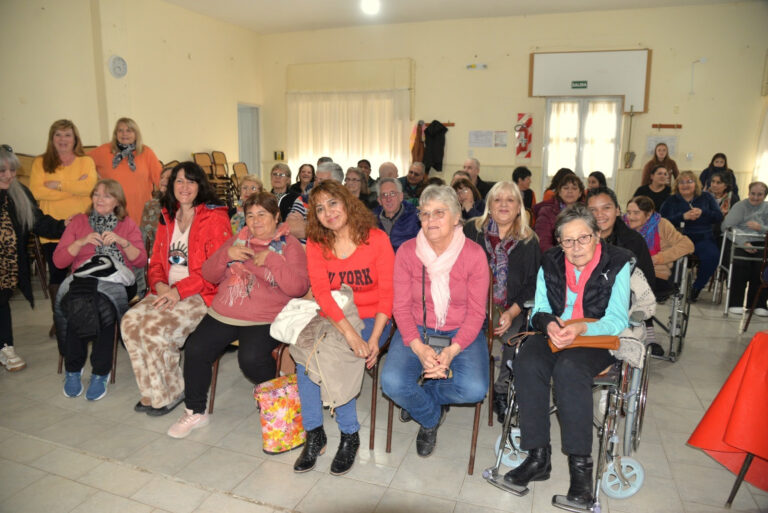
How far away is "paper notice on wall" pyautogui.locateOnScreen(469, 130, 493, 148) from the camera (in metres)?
8.65

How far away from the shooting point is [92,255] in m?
3.06

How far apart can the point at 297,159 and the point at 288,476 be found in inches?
332

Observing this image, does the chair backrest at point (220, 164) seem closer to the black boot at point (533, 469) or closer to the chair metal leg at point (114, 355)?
the chair metal leg at point (114, 355)

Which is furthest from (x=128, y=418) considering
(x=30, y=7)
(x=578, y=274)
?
(x=30, y=7)

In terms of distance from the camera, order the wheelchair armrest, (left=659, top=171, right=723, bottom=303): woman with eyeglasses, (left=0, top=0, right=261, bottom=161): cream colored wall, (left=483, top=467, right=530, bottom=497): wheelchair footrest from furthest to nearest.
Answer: (left=0, top=0, right=261, bottom=161): cream colored wall → (left=659, top=171, right=723, bottom=303): woman with eyeglasses → the wheelchair armrest → (left=483, top=467, right=530, bottom=497): wheelchair footrest

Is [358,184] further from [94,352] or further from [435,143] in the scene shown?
[435,143]

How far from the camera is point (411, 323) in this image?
7.79ft

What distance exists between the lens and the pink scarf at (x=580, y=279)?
222cm

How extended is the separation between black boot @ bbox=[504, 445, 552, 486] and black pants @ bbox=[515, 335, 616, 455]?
6 centimetres

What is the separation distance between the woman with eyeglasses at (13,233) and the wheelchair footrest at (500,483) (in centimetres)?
302

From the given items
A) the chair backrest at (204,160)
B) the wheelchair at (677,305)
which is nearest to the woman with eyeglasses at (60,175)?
the wheelchair at (677,305)

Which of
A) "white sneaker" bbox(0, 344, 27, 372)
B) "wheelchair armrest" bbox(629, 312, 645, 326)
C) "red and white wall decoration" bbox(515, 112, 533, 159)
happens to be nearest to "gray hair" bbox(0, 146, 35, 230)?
"white sneaker" bbox(0, 344, 27, 372)

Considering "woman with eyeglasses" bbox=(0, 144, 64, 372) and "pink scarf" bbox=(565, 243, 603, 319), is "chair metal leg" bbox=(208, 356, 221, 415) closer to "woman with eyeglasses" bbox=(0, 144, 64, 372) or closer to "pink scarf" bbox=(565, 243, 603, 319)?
"woman with eyeglasses" bbox=(0, 144, 64, 372)

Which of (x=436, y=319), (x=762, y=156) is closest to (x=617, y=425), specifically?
(x=436, y=319)
